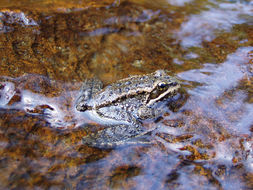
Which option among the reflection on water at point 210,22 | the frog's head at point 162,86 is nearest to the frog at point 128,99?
the frog's head at point 162,86

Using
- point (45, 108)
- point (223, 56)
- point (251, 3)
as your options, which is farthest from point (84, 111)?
point (251, 3)

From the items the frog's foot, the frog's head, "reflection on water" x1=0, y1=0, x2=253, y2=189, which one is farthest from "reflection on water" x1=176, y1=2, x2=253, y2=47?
the frog's foot

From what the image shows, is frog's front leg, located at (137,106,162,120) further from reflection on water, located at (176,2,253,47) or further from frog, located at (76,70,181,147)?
reflection on water, located at (176,2,253,47)

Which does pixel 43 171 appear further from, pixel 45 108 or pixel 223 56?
pixel 223 56

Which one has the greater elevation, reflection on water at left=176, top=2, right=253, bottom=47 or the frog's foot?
reflection on water at left=176, top=2, right=253, bottom=47

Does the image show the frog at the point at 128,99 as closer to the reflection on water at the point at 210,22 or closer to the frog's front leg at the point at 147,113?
the frog's front leg at the point at 147,113

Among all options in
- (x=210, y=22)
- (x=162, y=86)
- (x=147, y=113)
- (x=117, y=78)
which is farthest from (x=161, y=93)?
(x=210, y=22)
